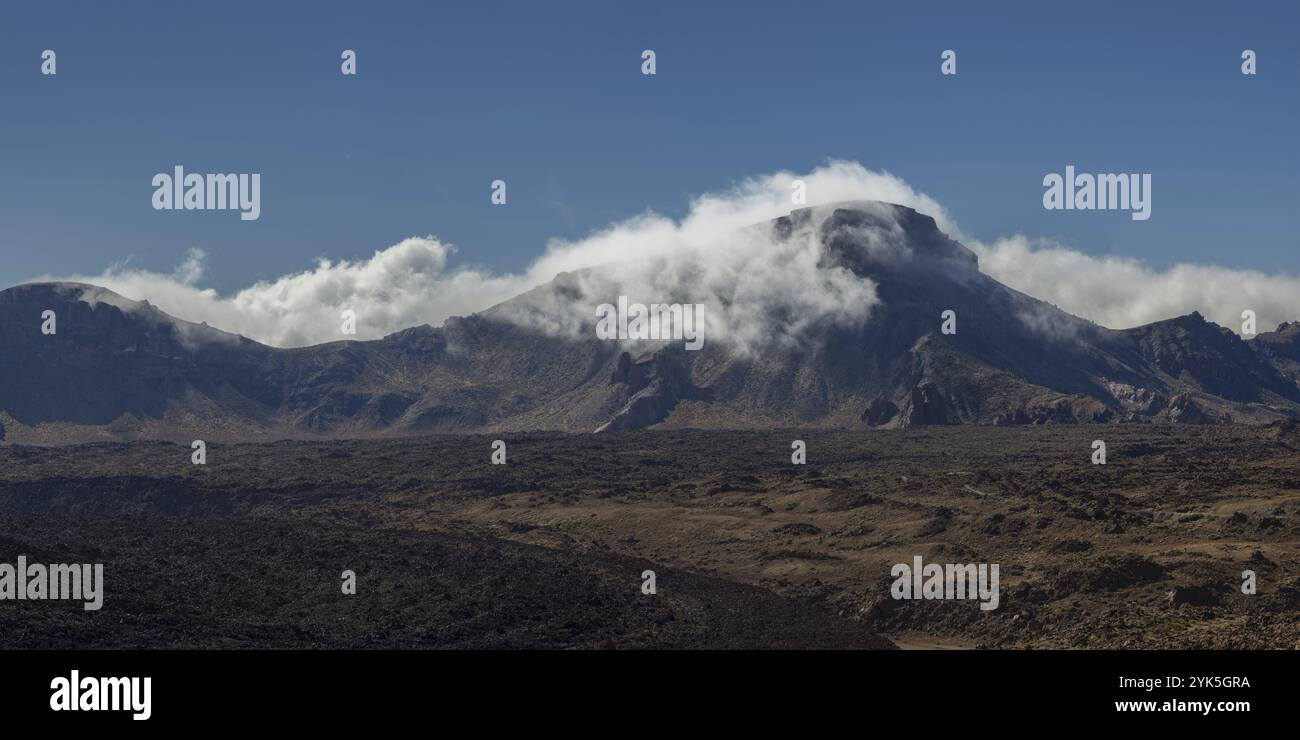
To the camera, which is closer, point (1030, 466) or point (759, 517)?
point (759, 517)

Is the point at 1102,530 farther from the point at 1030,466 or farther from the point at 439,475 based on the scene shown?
the point at 439,475

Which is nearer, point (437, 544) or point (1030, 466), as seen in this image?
point (437, 544)
